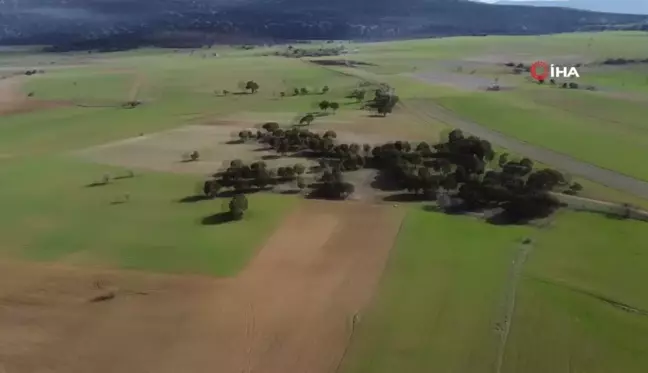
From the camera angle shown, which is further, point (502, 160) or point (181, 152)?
point (181, 152)

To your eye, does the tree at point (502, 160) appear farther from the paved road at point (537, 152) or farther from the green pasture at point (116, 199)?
the green pasture at point (116, 199)

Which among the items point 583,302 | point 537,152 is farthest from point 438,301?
point 537,152

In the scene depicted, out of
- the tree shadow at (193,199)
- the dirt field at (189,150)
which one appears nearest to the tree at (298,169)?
the dirt field at (189,150)

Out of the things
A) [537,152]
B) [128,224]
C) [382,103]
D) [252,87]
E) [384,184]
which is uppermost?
[252,87]

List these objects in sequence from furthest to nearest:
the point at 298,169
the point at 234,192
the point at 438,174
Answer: the point at 298,169 → the point at 438,174 → the point at 234,192

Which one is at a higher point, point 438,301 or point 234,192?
point 234,192

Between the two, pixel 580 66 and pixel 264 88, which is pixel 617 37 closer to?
pixel 580 66

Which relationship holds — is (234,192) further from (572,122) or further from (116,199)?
(572,122)

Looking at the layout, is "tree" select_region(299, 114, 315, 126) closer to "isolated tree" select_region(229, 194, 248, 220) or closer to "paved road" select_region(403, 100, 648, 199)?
"paved road" select_region(403, 100, 648, 199)
